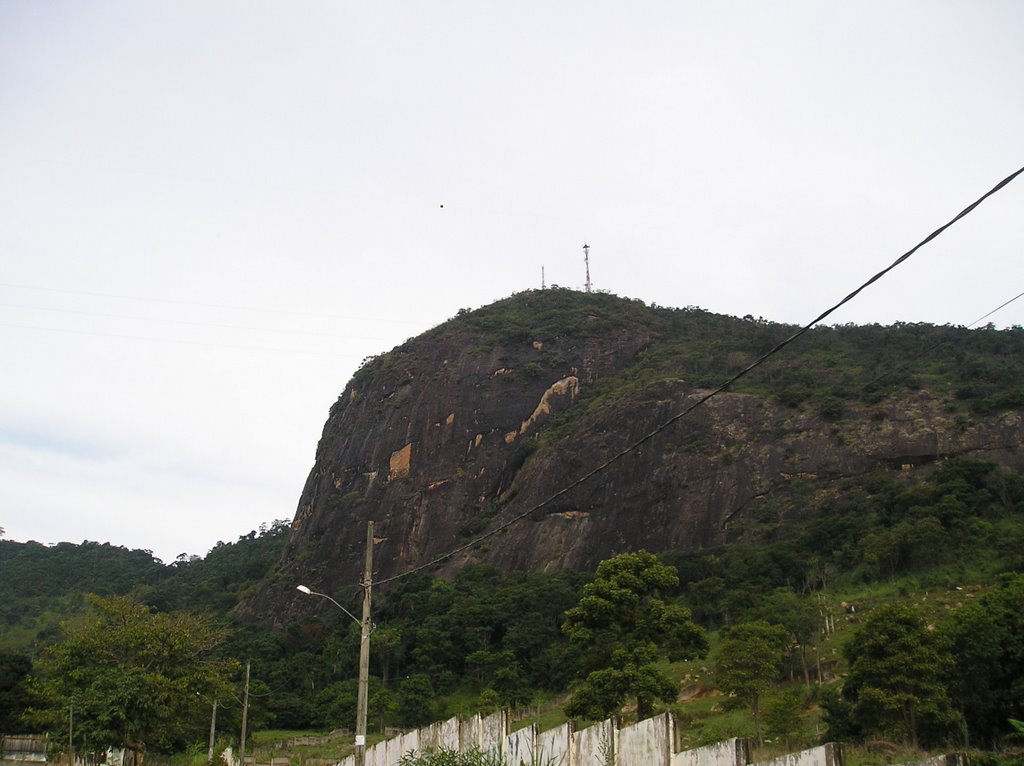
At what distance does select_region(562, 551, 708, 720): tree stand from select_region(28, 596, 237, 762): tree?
11212 mm

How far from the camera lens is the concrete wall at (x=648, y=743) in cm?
1002

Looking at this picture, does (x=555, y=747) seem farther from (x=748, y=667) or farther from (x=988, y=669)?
(x=748, y=667)

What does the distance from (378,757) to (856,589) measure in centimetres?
3700

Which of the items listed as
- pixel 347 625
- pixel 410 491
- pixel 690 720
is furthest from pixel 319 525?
pixel 690 720

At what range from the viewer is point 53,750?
2689 centimetres

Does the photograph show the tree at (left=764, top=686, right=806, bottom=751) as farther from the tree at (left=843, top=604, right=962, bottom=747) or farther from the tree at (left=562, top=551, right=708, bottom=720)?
the tree at (left=562, top=551, right=708, bottom=720)

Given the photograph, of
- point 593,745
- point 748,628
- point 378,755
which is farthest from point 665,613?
point 593,745

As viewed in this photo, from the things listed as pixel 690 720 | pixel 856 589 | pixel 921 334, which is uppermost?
pixel 921 334

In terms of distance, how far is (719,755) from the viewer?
934cm

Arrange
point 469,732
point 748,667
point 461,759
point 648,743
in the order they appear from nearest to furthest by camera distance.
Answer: point 648,743 → point 461,759 → point 469,732 → point 748,667

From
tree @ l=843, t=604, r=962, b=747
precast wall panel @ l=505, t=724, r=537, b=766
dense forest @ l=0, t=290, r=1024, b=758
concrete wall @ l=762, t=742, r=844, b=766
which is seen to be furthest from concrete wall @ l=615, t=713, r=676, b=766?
tree @ l=843, t=604, r=962, b=747

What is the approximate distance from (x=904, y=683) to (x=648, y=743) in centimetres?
1797

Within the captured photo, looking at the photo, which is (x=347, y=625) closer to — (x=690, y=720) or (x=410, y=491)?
(x=410, y=491)

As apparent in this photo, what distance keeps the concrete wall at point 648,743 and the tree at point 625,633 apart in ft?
50.0
